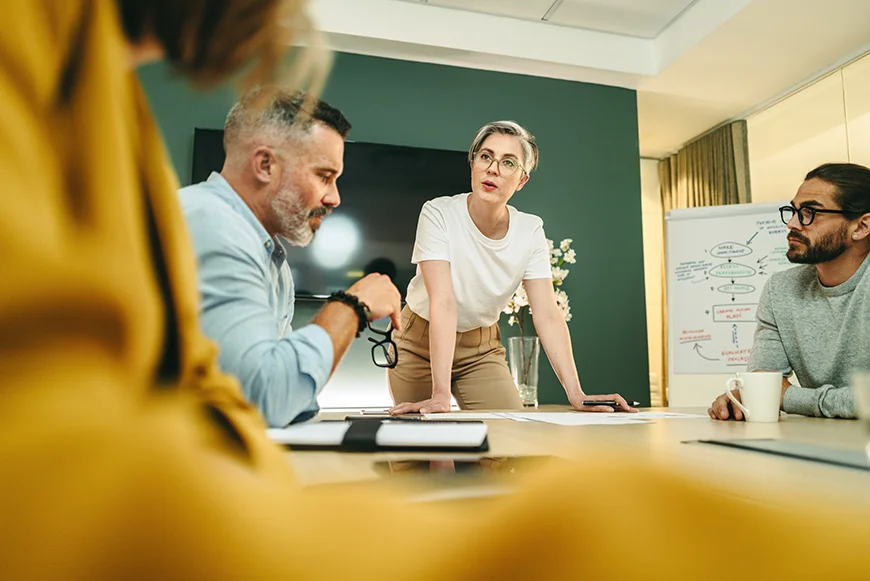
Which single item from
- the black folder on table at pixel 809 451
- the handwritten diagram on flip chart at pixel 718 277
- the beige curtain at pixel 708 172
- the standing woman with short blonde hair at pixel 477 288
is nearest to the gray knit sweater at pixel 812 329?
the standing woman with short blonde hair at pixel 477 288

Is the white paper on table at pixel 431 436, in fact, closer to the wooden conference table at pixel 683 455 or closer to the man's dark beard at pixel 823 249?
the wooden conference table at pixel 683 455

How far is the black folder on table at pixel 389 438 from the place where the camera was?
0.33 meters

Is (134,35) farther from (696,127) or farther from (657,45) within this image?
(696,127)

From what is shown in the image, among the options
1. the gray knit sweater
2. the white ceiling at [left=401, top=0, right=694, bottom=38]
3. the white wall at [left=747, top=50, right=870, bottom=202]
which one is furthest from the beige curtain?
the gray knit sweater

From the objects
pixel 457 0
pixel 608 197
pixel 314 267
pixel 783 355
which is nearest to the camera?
pixel 314 267

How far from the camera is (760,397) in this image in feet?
2.52

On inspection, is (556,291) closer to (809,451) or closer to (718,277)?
(718,277)

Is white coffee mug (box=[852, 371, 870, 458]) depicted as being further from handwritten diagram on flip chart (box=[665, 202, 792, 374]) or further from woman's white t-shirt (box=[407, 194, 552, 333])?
handwritten diagram on flip chart (box=[665, 202, 792, 374])

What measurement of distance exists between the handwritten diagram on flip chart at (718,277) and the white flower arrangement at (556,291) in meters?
0.90

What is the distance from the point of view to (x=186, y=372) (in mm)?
221

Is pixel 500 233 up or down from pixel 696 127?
down

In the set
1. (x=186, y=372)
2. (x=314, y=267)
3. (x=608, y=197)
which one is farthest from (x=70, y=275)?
(x=608, y=197)

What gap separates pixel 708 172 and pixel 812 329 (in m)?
2.19

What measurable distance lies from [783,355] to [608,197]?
631 millimetres
